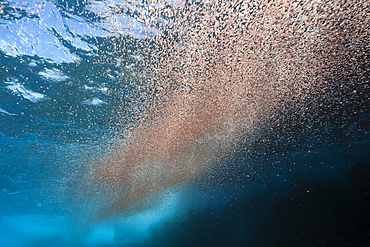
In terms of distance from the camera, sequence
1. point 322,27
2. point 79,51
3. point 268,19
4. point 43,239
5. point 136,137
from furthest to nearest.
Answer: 1. point 43,239
2. point 136,137
3. point 79,51
4. point 322,27
5. point 268,19

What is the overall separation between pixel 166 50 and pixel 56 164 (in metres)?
13.5

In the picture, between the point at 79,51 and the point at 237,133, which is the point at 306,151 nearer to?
the point at 237,133

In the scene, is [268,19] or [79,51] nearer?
[268,19]

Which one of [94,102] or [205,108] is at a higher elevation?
[94,102]

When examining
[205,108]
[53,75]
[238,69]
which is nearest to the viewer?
[238,69]

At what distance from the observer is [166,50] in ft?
16.5

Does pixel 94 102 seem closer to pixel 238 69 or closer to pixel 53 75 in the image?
pixel 53 75

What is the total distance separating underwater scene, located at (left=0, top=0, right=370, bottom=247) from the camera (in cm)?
434

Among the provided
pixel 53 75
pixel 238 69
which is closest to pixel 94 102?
pixel 53 75

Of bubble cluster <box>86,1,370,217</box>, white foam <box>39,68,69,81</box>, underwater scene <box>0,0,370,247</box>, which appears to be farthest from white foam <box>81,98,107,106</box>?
bubble cluster <box>86,1,370,217</box>

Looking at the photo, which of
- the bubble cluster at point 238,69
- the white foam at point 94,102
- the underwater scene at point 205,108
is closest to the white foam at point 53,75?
the underwater scene at point 205,108

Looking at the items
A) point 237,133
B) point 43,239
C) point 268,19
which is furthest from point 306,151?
point 43,239

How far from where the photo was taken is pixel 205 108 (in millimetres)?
7348

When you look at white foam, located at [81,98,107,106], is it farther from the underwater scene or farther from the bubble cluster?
the bubble cluster
